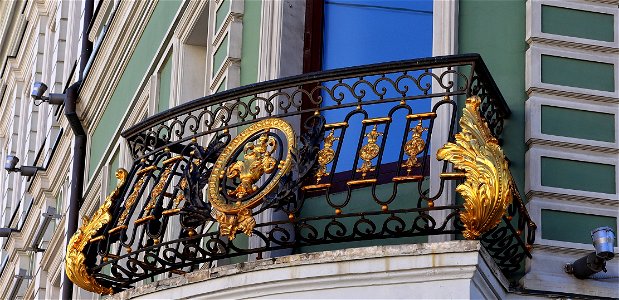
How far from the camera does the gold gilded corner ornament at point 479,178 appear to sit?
11508mm

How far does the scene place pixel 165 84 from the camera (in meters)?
17.2

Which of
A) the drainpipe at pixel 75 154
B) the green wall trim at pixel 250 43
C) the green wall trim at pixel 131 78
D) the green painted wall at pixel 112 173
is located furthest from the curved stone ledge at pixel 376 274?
the drainpipe at pixel 75 154

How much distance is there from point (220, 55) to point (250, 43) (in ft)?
2.11

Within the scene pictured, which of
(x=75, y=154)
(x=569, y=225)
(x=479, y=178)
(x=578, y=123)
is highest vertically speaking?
(x=578, y=123)

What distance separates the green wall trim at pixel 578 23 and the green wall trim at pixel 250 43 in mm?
2288

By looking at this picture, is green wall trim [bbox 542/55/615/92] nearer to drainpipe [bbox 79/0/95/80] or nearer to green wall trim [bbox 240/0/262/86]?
green wall trim [bbox 240/0/262/86]

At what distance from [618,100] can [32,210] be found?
1286 cm

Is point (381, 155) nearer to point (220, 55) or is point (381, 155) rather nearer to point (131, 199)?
point (131, 199)

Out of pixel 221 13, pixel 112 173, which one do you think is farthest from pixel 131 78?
pixel 221 13

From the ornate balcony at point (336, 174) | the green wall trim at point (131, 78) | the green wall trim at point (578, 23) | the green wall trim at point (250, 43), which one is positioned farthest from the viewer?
the green wall trim at point (131, 78)

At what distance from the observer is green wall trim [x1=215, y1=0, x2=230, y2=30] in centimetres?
1502

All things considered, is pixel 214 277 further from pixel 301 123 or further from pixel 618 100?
pixel 618 100

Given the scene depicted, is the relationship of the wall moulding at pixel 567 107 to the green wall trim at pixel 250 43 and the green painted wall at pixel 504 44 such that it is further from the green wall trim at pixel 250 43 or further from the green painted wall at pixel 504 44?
the green wall trim at pixel 250 43

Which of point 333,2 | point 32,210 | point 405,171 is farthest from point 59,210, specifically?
point 405,171
